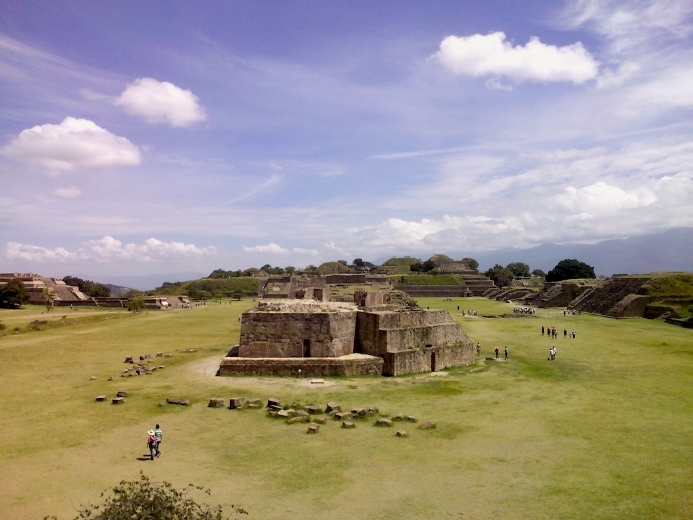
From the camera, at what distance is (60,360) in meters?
23.6

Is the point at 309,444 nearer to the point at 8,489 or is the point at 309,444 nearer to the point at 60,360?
the point at 8,489

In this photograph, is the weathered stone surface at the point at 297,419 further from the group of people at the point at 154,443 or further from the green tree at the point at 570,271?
the green tree at the point at 570,271

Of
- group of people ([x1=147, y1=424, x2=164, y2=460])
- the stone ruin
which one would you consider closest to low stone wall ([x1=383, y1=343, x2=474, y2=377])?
the stone ruin

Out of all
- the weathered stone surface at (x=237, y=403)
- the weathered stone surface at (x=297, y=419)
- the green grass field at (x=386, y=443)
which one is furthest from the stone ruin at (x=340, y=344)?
the weathered stone surface at (x=297, y=419)

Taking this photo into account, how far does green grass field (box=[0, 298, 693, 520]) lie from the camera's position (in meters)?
9.33

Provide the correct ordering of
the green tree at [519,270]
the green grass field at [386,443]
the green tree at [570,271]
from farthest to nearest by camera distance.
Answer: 1. the green tree at [519,270]
2. the green tree at [570,271]
3. the green grass field at [386,443]

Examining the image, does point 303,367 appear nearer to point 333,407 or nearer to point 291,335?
point 291,335

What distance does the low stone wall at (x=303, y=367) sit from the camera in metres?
20.3

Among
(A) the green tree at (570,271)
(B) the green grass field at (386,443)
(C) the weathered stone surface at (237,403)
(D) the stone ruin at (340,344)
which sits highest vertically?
(A) the green tree at (570,271)

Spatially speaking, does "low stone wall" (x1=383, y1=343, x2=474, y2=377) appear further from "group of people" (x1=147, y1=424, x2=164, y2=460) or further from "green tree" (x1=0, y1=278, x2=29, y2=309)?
"green tree" (x1=0, y1=278, x2=29, y2=309)

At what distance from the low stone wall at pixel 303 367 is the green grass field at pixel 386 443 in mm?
831

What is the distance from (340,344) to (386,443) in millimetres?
9603

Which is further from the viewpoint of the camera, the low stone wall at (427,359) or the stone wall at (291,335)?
the stone wall at (291,335)

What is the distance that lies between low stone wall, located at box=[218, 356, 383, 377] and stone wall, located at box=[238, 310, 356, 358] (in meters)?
0.92
